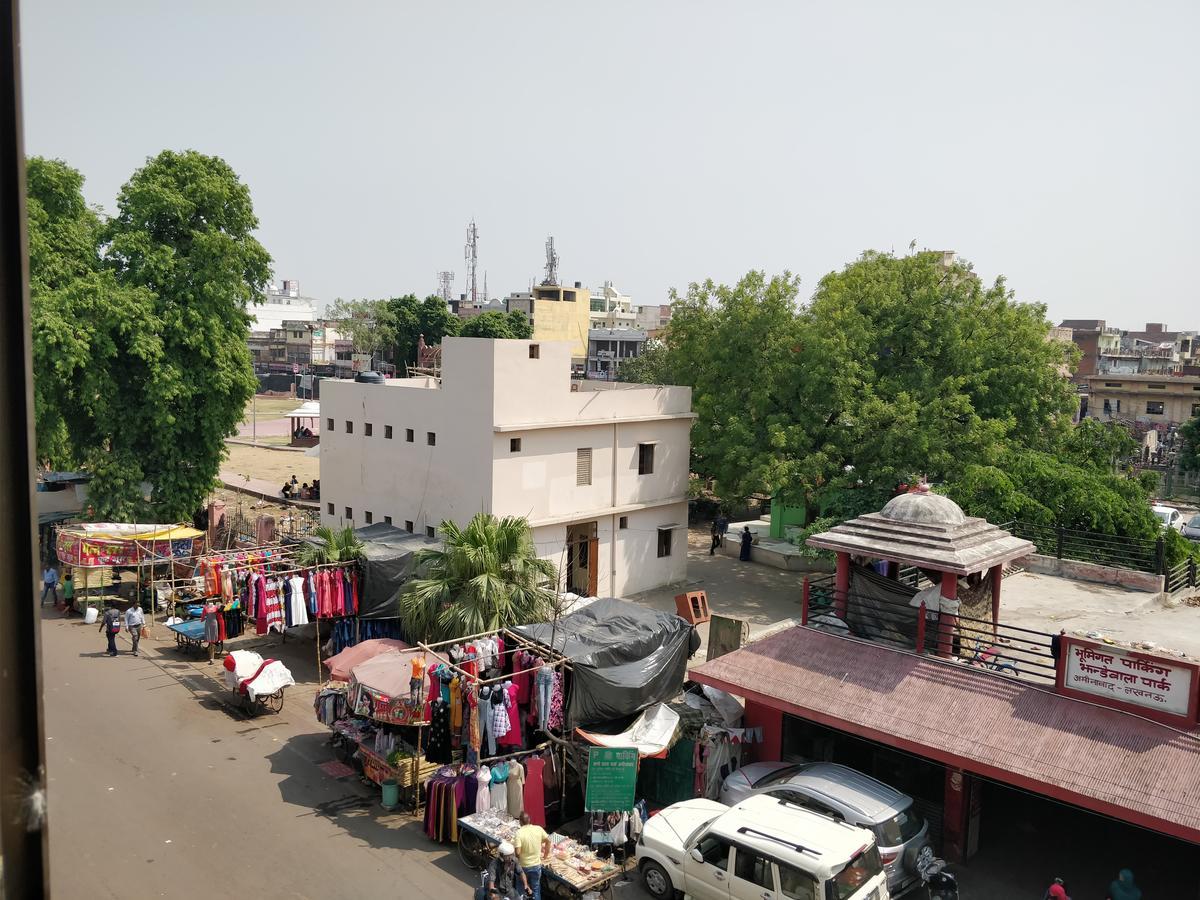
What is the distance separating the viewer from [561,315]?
Result: 107 metres

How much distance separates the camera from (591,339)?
111m

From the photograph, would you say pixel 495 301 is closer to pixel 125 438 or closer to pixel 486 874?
pixel 125 438

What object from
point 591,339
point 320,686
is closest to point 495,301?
point 591,339

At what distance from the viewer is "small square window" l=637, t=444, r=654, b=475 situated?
2844 cm

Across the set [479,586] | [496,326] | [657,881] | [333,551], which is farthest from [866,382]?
[496,326]

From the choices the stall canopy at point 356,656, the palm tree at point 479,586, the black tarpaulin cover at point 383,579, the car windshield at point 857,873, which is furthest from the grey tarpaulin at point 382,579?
the car windshield at point 857,873

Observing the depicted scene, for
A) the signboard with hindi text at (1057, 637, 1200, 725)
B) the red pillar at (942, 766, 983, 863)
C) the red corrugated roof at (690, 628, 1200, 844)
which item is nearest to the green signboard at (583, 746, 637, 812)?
the red corrugated roof at (690, 628, 1200, 844)

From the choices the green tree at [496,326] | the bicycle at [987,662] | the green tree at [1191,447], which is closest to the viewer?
the bicycle at [987,662]

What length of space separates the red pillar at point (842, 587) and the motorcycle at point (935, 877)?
3963 mm

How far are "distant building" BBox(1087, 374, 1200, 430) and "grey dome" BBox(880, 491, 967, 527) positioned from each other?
50516 millimetres

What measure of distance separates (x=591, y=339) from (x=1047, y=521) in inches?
3509

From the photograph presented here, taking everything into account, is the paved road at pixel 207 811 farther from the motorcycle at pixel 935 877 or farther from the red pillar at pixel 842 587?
the red pillar at pixel 842 587

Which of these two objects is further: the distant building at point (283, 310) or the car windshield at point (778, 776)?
the distant building at point (283, 310)

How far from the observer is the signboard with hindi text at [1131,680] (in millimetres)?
11469
